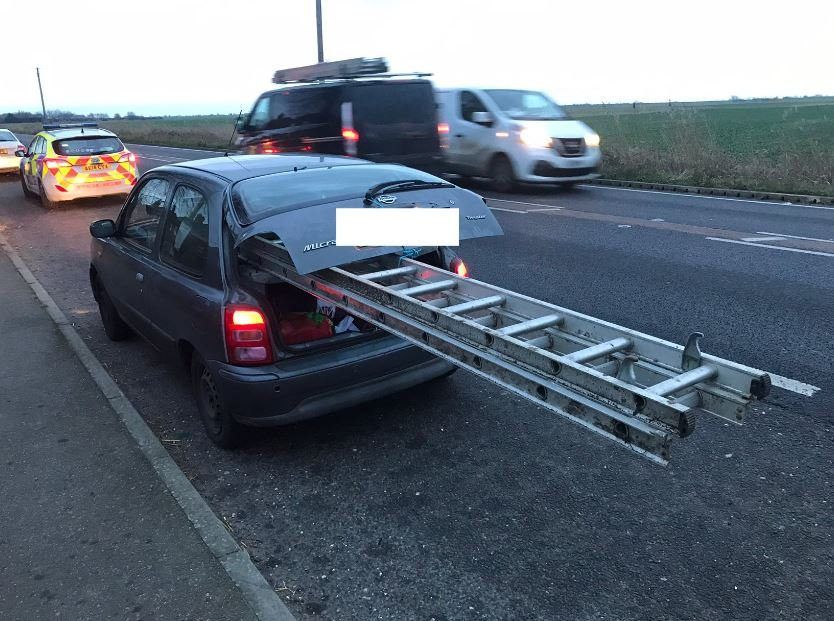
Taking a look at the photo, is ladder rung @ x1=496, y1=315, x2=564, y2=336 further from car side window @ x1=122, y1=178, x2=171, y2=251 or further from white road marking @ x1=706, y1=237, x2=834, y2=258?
white road marking @ x1=706, y1=237, x2=834, y2=258

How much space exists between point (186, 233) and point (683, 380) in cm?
320

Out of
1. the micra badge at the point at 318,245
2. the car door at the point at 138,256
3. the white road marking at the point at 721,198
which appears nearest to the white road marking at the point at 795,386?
the micra badge at the point at 318,245

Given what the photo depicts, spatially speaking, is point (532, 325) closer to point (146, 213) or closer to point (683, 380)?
point (683, 380)

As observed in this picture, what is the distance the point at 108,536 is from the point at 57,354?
2.95 metres

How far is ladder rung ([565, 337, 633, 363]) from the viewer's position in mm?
2576

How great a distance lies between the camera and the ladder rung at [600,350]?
2576 millimetres

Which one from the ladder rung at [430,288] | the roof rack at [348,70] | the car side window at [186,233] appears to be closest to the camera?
the ladder rung at [430,288]

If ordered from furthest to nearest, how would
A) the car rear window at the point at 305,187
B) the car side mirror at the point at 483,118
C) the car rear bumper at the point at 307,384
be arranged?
the car side mirror at the point at 483,118
the car rear window at the point at 305,187
the car rear bumper at the point at 307,384

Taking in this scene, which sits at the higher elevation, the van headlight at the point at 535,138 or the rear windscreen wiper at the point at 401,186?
the rear windscreen wiper at the point at 401,186

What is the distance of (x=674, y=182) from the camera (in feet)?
53.0

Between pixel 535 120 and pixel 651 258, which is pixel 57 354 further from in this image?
pixel 535 120

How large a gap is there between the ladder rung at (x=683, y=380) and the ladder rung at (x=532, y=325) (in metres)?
0.61

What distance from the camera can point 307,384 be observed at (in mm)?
3814

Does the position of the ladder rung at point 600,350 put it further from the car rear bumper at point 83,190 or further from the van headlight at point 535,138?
the car rear bumper at point 83,190
